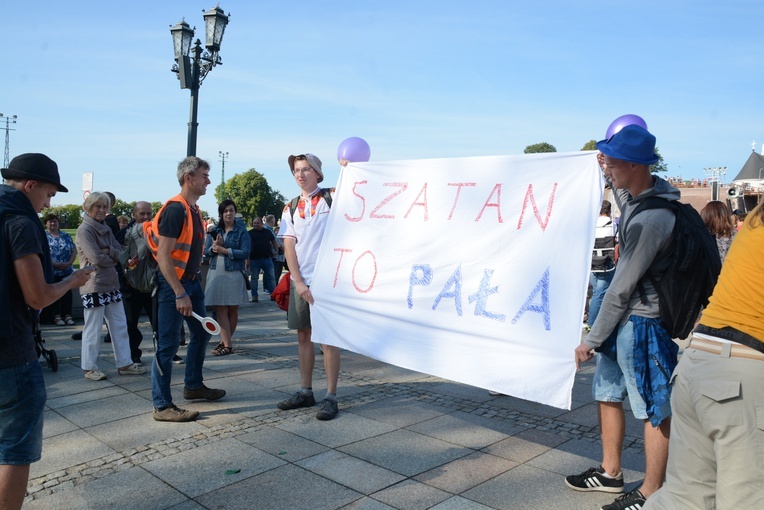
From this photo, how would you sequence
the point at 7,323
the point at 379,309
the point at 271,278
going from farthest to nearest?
the point at 271,278
the point at 379,309
the point at 7,323

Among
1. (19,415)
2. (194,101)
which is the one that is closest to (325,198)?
(19,415)

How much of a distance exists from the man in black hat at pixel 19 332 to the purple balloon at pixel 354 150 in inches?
107

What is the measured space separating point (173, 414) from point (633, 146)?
366 cm

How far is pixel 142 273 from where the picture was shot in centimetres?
620

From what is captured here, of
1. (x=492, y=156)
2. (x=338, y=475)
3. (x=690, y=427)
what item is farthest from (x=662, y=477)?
(x=492, y=156)

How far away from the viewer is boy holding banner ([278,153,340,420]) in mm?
4895

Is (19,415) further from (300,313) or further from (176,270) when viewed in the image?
(300,313)

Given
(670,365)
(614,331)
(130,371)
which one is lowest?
(130,371)

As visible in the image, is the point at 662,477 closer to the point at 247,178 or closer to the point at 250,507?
the point at 250,507

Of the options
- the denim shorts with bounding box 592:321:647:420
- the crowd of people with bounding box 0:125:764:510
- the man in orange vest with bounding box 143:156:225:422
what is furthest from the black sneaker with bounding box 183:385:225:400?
the denim shorts with bounding box 592:321:647:420

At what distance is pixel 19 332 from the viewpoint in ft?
8.82

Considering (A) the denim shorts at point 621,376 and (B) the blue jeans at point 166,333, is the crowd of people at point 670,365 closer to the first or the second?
(A) the denim shorts at point 621,376

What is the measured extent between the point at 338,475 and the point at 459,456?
822 millimetres

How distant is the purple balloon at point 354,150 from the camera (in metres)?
5.16
